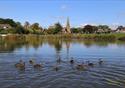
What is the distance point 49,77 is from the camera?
29641mm

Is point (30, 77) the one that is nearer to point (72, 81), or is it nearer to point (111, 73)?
point (72, 81)

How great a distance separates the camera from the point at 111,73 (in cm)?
3244

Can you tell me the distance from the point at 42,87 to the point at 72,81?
3852mm

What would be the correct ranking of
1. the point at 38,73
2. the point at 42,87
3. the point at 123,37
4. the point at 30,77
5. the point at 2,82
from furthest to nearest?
1. the point at 123,37
2. the point at 38,73
3. the point at 30,77
4. the point at 2,82
5. the point at 42,87

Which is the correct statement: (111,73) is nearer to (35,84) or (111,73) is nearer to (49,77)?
(49,77)

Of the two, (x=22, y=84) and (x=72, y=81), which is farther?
(x=72, y=81)

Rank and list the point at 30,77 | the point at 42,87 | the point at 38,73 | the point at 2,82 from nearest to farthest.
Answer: the point at 42,87 < the point at 2,82 < the point at 30,77 < the point at 38,73

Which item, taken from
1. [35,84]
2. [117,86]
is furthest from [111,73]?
[35,84]

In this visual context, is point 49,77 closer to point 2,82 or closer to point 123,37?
point 2,82

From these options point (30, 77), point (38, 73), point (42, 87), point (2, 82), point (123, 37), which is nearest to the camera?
point (42, 87)

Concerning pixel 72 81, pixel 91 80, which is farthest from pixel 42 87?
pixel 91 80

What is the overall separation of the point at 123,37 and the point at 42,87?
12992cm

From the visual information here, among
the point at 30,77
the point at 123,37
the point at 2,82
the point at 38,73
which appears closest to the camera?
the point at 2,82

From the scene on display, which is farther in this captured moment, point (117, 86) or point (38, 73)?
point (38, 73)
